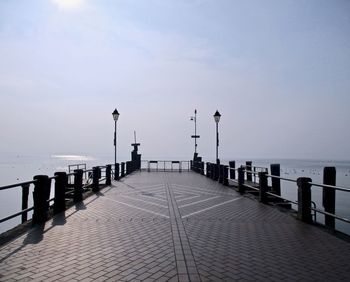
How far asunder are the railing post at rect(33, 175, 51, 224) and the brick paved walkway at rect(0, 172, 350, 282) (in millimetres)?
328

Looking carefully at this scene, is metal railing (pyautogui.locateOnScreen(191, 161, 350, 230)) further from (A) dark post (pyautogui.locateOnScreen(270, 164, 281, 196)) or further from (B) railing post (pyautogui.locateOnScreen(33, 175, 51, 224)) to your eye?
(B) railing post (pyautogui.locateOnScreen(33, 175, 51, 224))

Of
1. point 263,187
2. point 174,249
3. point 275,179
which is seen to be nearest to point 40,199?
point 174,249

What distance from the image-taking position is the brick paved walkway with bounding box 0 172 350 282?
4730 millimetres

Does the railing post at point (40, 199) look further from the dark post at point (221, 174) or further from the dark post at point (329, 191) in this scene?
the dark post at point (221, 174)

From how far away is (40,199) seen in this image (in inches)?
329

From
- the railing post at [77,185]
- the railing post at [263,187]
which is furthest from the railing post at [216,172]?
the railing post at [77,185]

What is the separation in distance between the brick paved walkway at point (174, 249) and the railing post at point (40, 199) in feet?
1.08

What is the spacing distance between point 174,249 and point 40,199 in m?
4.38

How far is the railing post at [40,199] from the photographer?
8.20m

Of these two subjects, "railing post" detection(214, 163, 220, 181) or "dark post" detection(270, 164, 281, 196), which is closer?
"dark post" detection(270, 164, 281, 196)

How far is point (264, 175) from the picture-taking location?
38.8ft

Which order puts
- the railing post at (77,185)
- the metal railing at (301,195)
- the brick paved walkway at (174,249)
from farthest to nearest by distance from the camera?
the railing post at (77,185) → the metal railing at (301,195) → the brick paved walkway at (174,249)

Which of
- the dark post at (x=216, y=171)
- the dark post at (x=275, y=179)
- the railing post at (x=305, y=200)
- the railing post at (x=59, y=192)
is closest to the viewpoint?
the railing post at (x=305, y=200)

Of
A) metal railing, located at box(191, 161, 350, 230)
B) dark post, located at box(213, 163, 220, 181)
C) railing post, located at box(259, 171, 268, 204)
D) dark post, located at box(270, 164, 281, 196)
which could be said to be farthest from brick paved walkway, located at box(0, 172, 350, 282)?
dark post, located at box(213, 163, 220, 181)
